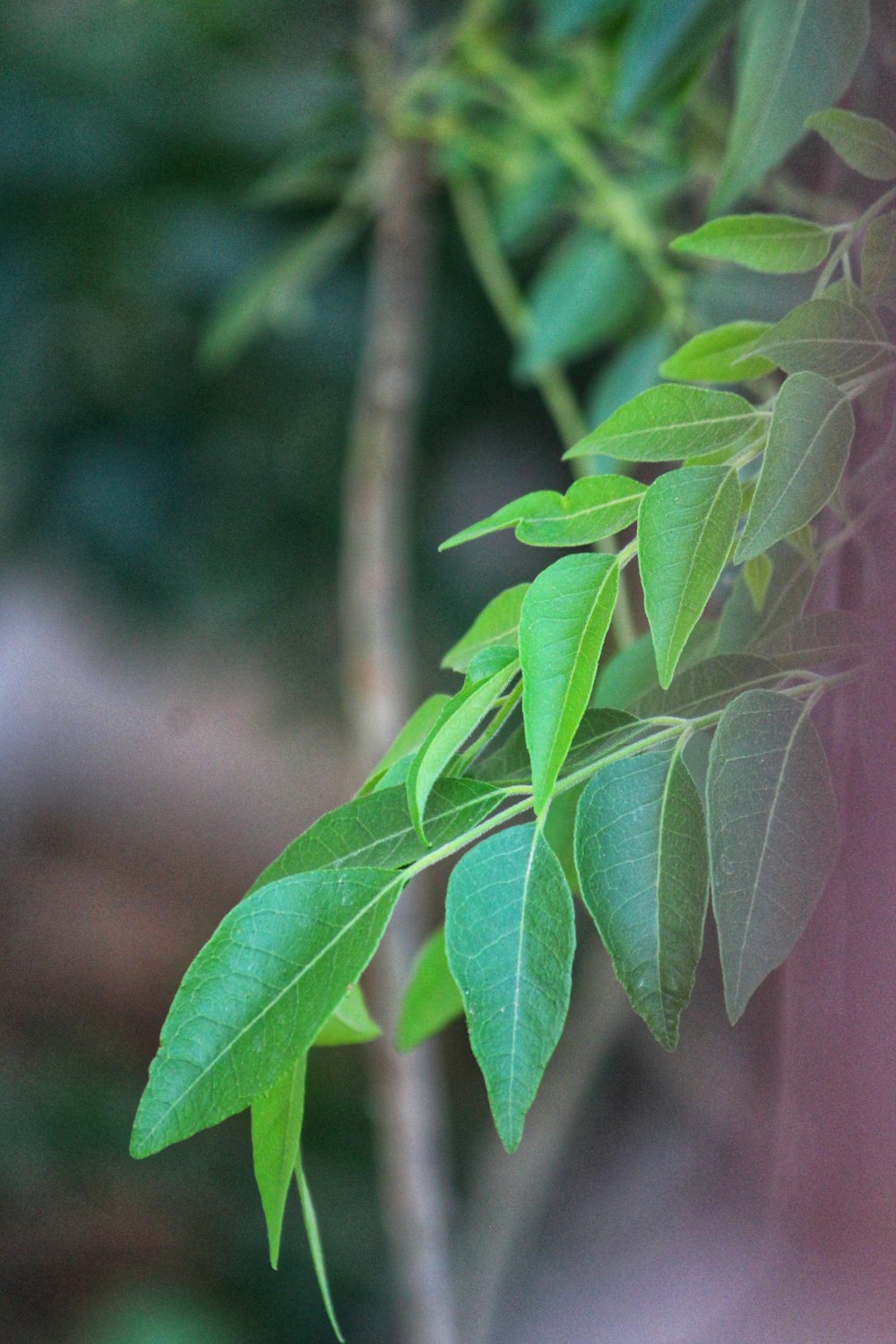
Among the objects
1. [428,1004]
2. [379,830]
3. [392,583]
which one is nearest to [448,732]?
[379,830]

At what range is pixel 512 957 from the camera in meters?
0.19

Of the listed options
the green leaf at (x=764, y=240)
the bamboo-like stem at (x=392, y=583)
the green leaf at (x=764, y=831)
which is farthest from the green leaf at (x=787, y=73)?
the bamboo-like stem at (x=392, y=583)

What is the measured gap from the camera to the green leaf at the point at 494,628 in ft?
0.77

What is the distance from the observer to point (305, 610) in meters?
1.10

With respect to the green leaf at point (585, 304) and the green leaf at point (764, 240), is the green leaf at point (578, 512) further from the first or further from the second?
the green leaf at point (585, 304)

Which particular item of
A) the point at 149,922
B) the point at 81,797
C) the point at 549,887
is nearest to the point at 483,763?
the point at 549,887

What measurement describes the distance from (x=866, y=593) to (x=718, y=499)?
28 mm

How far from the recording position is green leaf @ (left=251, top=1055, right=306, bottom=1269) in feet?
0.66

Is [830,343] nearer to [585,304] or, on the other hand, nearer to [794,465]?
[794,465]

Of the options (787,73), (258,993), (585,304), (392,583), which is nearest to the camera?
(258,993)

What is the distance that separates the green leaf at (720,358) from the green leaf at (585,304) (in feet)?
1.08

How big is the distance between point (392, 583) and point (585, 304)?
27 centimetres

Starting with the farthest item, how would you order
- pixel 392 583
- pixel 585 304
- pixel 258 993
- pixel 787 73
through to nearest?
pixel 392 583 → pixel 585 304 → pixel 787 73 → pixel 258 993

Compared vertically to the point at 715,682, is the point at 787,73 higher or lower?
higher
